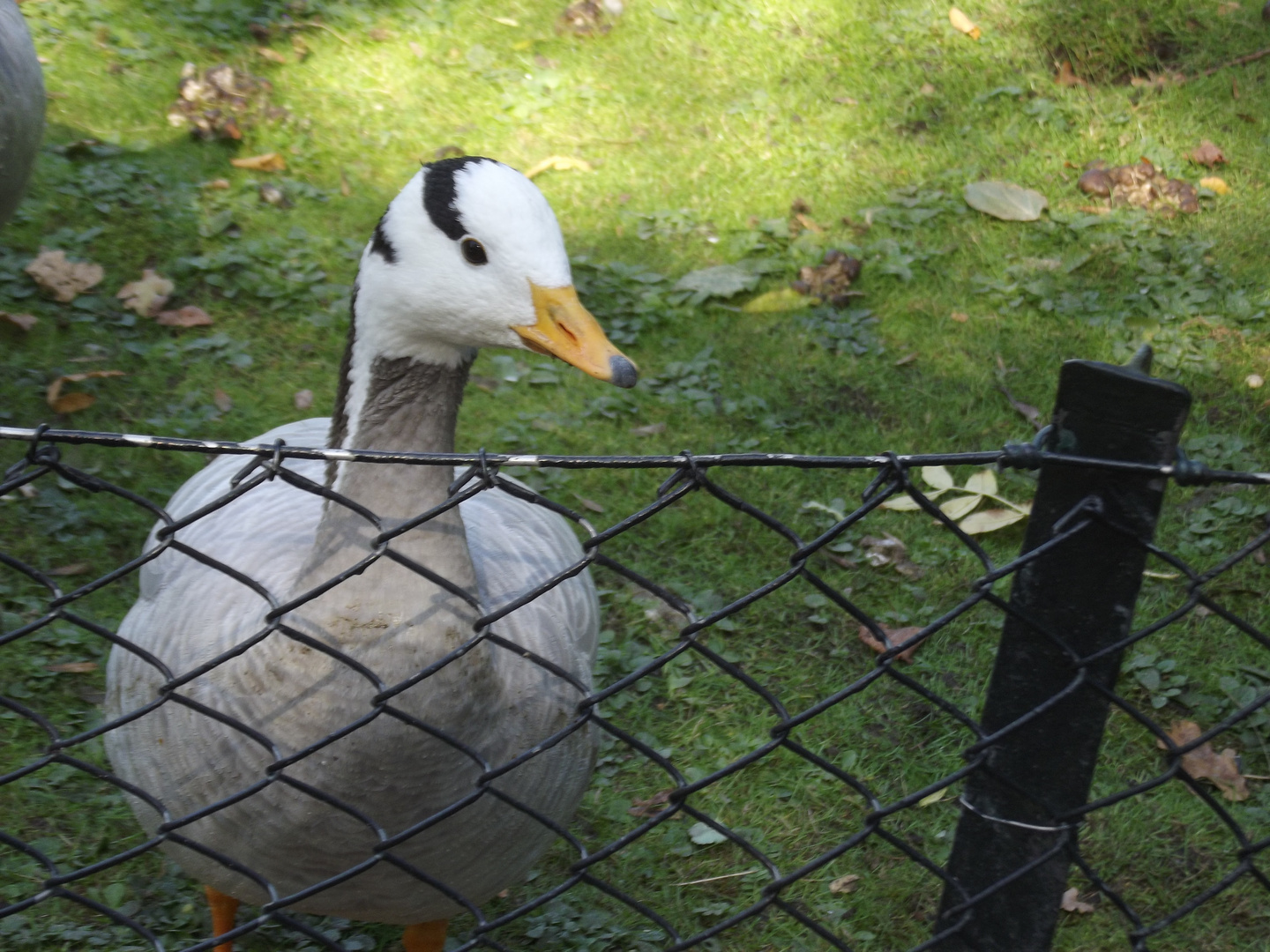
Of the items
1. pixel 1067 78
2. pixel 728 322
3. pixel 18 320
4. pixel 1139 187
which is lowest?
pixel 18 320

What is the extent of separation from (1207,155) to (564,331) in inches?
163

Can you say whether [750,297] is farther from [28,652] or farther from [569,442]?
[28,652]

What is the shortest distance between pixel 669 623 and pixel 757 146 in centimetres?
273

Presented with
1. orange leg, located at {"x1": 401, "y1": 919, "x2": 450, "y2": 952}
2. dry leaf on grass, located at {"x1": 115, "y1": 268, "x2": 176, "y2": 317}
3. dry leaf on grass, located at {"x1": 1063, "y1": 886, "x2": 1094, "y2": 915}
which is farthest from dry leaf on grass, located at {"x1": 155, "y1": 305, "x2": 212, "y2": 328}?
dry leaf on grass, located at {"x1": 1063, "y1": 886, "x2": 1094, "y2": 915}

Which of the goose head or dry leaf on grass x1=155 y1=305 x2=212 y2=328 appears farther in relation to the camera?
dry leaf on grass x1=155 y1=305 x2=212 y2=328

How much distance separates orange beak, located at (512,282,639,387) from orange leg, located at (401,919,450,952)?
1230 mm

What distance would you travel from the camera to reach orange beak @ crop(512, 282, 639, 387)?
75.9 inches

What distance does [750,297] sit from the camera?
4582 mm

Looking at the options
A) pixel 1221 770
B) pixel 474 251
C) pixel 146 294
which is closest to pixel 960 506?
pixel 1221 770

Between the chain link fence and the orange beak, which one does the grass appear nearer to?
the chain link fence

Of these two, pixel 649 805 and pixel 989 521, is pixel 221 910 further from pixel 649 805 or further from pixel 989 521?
pixel 989 521

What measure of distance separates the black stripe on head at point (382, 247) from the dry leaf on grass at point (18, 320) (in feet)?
8.04

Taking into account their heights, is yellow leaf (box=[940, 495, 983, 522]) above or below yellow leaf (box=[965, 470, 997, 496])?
below

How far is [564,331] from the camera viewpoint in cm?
195
